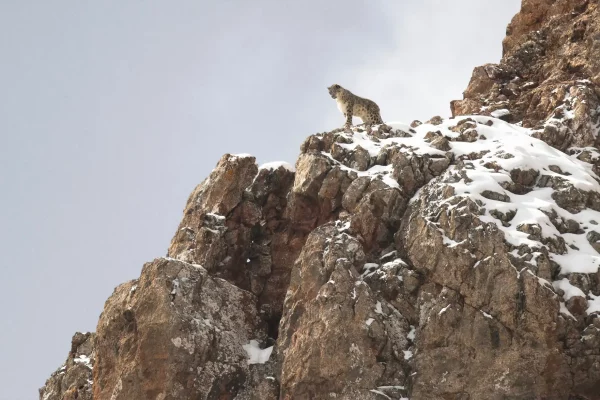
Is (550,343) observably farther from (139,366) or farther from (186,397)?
(139,366)

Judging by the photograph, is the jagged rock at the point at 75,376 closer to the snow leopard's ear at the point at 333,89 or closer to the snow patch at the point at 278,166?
the snow patch at the point at 278,166

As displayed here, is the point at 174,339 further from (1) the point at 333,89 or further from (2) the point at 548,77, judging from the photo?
(2) the point at 548,77

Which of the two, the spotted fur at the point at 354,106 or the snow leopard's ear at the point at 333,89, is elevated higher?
the snow leopard's ear at the point at 333,89

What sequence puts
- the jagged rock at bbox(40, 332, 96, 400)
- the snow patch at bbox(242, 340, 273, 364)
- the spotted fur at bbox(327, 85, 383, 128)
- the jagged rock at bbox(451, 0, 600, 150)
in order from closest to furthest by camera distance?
the snow patch at bbox(242, 340, 273, 364), the jagged rock at bbox(40, 332, 96, 400), the jagged rock at bbox(451, 0, 600, 150), the spotted fur at bbox(327, 85, 383, 128)

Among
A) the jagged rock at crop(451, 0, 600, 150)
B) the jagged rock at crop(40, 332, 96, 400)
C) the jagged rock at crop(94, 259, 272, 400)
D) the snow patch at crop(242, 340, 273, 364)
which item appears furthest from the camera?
the jagged rock at crop(451, 0, 600, 150)

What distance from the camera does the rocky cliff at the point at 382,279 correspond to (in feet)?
55.0

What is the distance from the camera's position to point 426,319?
17.6 meters

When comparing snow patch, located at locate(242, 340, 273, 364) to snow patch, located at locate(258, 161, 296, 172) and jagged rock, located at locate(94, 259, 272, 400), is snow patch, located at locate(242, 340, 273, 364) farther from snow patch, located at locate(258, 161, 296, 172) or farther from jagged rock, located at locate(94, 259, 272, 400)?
snow patch, located at locate(258, 161, 296, 172)

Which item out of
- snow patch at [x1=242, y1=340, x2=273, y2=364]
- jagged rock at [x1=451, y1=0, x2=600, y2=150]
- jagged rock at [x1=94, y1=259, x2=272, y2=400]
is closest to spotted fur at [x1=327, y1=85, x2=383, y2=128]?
jagged rock at [x1=451, y1=0, x2=600, y2=150]

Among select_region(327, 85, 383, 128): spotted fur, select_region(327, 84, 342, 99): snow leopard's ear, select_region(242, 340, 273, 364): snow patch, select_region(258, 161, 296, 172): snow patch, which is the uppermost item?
select_region(327, 84, 342, 99): snow leopard's ear

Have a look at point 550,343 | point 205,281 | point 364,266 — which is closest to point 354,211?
point 364,266

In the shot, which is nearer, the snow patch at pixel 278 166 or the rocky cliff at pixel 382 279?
the rocky cliff at pixel 382 279

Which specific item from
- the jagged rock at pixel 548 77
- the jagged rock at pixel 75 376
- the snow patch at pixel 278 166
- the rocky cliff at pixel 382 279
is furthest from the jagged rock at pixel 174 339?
the jagged rock at pixel 548 77

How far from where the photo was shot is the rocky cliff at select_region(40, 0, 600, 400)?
16.8m
